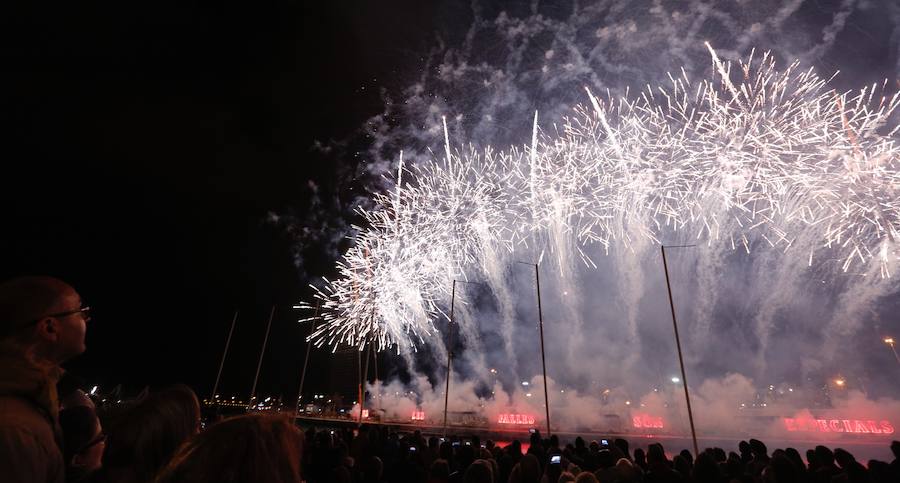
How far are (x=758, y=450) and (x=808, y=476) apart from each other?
112 inches

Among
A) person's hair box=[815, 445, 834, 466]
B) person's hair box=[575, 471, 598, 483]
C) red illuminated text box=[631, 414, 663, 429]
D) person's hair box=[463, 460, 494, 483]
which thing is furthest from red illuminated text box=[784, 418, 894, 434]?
person's hair box=[463, 460, 494, 483]

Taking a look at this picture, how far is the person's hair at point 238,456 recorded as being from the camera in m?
1.47

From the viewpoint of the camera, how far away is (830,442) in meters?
40.0

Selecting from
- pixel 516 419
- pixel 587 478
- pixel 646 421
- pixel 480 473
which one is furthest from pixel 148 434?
pixel 646 421

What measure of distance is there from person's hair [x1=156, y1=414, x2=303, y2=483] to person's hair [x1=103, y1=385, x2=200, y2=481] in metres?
1.01

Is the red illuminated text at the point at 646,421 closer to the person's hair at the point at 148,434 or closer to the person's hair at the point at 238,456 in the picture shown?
the person's hair at the point at 148,434

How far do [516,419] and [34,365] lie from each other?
221 ft

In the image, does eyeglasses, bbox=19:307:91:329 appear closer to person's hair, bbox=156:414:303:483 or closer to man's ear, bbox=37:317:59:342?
man's ear, bbox=37:317:59:342

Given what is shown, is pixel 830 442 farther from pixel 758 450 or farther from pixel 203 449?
pixel 203 449

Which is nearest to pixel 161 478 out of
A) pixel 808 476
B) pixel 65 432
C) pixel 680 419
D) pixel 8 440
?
pixel 8 440

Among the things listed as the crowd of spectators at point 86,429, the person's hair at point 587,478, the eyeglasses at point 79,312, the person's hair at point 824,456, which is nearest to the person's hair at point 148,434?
the crowd of spectators at point 86,429

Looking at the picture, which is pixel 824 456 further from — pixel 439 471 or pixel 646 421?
pixel 646 421

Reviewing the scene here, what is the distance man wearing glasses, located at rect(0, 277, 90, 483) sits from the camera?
178cm

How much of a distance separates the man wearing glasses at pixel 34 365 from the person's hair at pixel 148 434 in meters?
0.29
